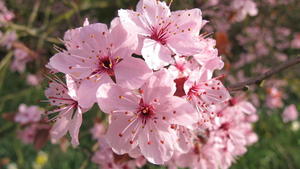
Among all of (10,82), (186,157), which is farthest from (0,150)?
(186,157)

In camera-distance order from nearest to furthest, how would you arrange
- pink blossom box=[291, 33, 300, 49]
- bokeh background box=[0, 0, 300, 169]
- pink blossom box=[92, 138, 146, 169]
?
pink blossom box=[92, 138, 146, 169]
bokeh background box=[0, 0, 300, 169]
pink blossom box=[291, 33, 300, 49]

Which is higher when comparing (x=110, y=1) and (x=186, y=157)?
(x=110, y=1)

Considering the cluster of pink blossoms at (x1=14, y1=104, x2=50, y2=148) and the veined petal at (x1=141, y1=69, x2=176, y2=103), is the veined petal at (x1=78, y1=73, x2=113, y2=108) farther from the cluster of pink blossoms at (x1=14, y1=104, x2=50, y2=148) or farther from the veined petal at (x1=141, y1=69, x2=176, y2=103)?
the cluster of pink blossoms at (x1=14, y1=104, x2=50, y2=148)

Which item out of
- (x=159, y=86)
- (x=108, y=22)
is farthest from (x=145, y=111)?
(x=108, y=22)

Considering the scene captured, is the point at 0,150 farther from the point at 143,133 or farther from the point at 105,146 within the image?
the point at 143,133

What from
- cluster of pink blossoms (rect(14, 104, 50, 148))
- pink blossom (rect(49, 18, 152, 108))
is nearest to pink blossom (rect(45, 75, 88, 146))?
pink blossom (rect(49, 18, 152, 108))

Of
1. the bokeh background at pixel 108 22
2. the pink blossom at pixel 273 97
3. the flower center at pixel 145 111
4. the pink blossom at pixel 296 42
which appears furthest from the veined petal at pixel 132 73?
the pink blossom at pixel 296 42

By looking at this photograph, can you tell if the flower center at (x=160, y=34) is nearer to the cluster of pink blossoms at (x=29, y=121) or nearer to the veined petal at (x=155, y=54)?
the veined petal at (x=155, y=54)
